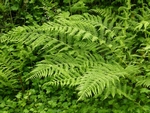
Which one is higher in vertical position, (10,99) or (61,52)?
(61,52)

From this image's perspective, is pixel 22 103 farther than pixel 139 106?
Yes

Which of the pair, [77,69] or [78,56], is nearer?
[77,69]

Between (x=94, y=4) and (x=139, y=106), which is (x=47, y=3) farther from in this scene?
(x=139, y=106)

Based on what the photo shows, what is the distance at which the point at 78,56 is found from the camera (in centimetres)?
406

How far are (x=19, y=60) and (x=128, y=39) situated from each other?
1.54 metres

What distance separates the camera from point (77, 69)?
12.8ft

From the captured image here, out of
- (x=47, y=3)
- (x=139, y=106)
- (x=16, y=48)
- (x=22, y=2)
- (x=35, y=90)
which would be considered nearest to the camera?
(x=139, y=106)

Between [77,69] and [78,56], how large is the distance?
0.23 m

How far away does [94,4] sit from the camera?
5406 millimetres

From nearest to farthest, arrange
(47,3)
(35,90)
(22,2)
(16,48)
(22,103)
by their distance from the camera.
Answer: (22,103), (35,90), (16,48), (47,3), (22,2)

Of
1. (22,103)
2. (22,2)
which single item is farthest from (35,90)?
(22,2)

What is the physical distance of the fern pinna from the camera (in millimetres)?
3625

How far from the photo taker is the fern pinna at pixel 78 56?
3.62m

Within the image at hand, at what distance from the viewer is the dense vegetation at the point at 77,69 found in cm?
365
